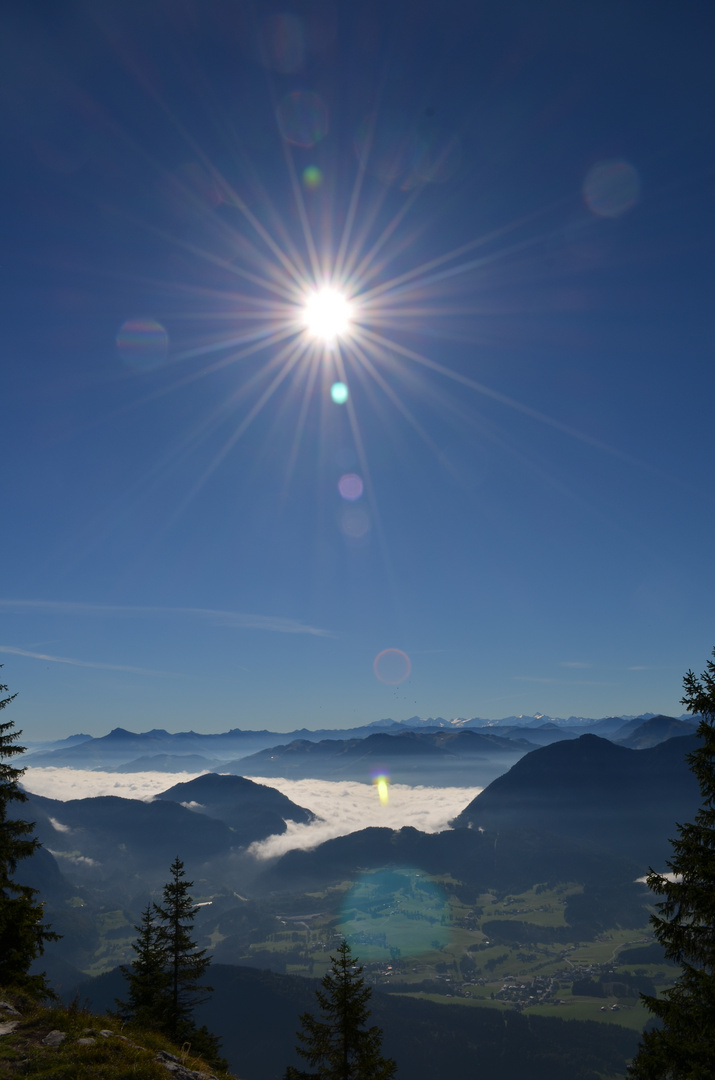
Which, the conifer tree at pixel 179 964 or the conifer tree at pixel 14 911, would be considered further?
the conifer tree at pixel 179 964

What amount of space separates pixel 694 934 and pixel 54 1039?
62.5 feet

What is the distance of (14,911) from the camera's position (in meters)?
20.0

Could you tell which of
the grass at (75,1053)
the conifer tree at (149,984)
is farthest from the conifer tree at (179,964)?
the grass at (75,1053)

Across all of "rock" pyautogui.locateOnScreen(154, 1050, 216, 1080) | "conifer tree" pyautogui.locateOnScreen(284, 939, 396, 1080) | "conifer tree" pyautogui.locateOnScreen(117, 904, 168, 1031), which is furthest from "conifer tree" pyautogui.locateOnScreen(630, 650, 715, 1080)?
"conifer tree" pyautogui.locateOnScreen(117, 904, 168, 1031)

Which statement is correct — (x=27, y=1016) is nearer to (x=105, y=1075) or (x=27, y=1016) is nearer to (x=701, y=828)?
(x=105, y=1075)

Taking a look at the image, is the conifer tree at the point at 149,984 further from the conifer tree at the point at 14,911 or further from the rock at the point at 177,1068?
the rock at the point at 177,1068

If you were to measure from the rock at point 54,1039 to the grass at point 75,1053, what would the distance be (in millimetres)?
84

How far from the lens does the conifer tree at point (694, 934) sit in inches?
637

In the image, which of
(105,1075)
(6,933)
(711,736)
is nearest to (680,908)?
(711,736)

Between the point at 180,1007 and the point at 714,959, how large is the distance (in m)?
28.7

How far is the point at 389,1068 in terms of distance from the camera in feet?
69.8

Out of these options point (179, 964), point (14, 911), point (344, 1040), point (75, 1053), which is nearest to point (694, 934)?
point (344, 1040)

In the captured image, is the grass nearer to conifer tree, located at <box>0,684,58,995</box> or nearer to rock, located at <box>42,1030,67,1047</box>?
rock, located at <box>42,1030,67,1047</box>

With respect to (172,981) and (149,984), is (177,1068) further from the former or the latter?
(149,984)
